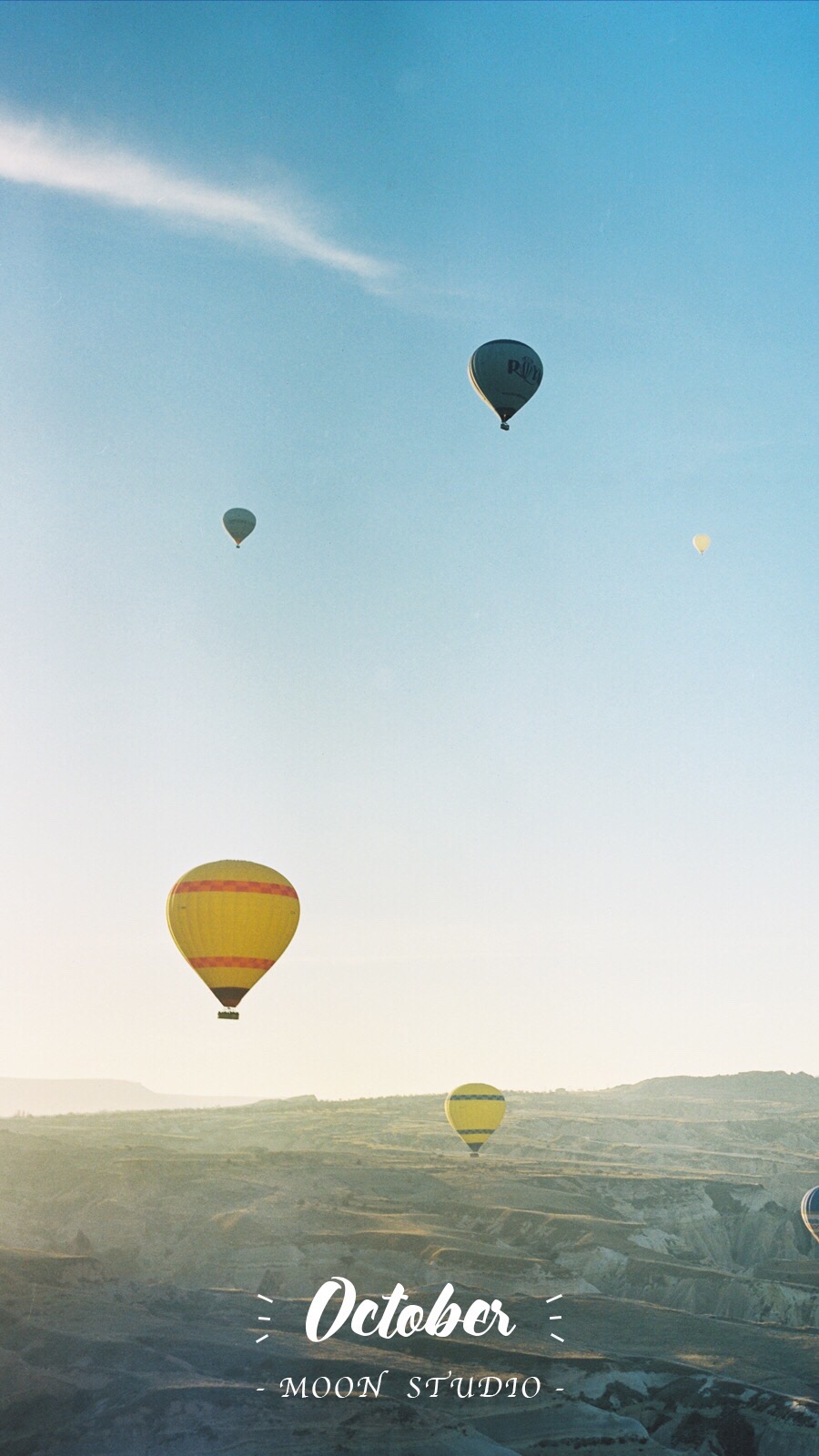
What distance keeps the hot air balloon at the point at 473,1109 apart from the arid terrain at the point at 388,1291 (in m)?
5.50

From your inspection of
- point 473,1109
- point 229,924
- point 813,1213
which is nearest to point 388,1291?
point 473,1109

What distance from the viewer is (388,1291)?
71125mm

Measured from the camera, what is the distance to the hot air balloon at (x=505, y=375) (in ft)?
166

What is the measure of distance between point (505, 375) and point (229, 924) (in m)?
23.1

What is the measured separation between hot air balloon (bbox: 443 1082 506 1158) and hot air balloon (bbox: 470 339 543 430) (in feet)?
177

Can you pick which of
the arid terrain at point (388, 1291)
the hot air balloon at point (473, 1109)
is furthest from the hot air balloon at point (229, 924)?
the hot air balloon at point (473, 1109)

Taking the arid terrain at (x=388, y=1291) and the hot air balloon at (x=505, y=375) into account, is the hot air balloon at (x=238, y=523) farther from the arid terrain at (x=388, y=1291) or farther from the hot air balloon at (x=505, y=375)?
the arid terrain at (x=388, y=1291)

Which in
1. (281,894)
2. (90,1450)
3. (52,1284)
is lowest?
(90,1450)

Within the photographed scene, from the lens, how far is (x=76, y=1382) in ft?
163

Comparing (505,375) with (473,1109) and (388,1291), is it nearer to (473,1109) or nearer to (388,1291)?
(388,1291)

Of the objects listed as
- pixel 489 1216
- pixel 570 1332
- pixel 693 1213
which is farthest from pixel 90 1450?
pixel 693 1213

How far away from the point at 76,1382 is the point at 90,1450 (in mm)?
5885

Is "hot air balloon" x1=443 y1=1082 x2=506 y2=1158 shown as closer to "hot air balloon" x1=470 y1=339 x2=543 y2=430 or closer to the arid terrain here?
the arid terrain

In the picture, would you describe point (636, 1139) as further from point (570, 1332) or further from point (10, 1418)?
point (10, 1418)
